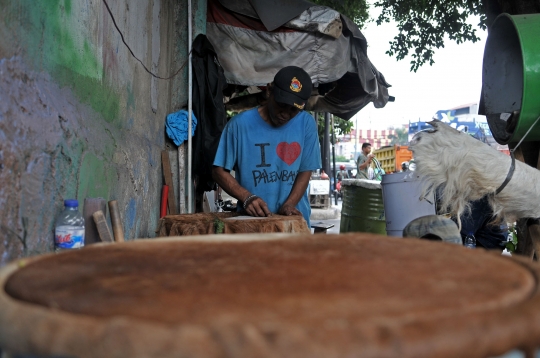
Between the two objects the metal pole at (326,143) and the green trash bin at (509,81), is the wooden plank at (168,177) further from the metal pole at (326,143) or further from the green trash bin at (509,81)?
the metal pole at (326,143)

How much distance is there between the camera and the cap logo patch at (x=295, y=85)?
3146 millimetres

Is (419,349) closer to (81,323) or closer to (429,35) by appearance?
(81,323)

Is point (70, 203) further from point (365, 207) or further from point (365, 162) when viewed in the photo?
point (365, 162)

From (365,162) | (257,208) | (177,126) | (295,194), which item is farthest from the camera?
(365,162)

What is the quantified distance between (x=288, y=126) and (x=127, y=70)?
3.95ft

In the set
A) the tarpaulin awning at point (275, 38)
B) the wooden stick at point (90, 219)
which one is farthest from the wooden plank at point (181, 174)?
the wooden stick at point (90, 219)

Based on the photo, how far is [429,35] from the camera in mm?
7742

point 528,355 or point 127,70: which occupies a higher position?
point 127,70

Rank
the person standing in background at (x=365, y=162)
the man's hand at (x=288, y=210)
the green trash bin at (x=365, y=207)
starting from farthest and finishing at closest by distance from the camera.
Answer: the person standing in background at (x=365, y=162) < the green trash bin at (x=365, y=207) < the man's hand at (x=288, y=210)

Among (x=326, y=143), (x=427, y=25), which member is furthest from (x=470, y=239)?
(x=326, y=143)

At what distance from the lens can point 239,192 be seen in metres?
3.19

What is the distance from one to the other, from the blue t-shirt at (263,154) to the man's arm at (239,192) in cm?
8

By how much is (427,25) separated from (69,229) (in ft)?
23.0

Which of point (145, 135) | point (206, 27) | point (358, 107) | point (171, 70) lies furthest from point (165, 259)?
point (358, 107)
